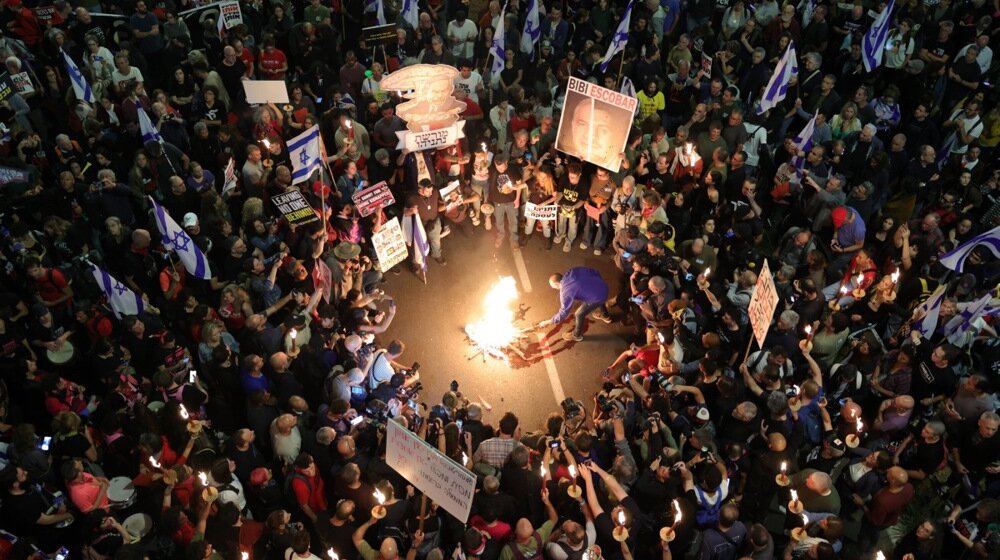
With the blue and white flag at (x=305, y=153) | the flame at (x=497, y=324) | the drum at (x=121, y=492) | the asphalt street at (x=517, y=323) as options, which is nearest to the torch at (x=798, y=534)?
the asphalt street at (x=517, y=323)

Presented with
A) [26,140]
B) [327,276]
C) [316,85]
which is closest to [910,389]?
[327,276]

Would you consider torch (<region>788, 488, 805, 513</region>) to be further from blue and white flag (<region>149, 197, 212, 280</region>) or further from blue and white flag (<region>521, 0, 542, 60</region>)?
→ blue and white flag (<region>521, 0, 542, 60</region>)

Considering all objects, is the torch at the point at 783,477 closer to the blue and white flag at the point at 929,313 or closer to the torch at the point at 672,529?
the torch at the point at 672,529

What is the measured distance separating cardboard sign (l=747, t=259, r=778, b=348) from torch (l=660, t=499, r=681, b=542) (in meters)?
2.65

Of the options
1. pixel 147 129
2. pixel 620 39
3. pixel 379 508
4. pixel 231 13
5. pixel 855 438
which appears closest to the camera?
pixel 379 508

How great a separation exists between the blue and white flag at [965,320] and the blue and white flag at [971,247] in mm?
551

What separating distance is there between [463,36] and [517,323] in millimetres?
6789

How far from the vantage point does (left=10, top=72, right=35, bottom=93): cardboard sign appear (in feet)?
43.9

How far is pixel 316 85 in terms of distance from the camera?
49.9ft

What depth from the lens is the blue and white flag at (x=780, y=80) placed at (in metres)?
12.9

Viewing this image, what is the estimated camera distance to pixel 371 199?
38.8 ft

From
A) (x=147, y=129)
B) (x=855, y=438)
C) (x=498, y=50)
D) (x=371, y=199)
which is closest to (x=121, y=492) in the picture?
(x=371, y=199)

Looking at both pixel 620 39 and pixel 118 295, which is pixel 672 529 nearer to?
pixel 118 295

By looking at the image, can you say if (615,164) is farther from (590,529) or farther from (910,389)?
(590,529)
